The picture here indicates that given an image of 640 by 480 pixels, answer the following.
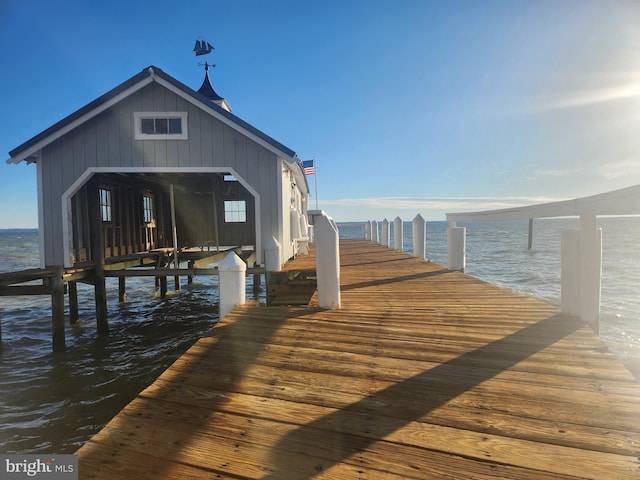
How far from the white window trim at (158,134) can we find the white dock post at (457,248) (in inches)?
297

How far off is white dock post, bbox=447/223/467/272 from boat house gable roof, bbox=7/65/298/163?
4574mm

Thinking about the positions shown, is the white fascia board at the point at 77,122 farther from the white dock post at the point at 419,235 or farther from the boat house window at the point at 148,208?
the white dock post at the point at 419,235

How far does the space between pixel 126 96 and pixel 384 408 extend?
10563mm

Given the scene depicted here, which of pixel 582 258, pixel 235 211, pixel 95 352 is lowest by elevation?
pixel 95 352

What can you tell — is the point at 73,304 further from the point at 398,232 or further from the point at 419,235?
the point at 398,232

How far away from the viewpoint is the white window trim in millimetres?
9742

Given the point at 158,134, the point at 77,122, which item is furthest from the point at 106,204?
the point at 158,134

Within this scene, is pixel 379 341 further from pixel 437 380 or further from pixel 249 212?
pixel 249 212

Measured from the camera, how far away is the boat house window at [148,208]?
50.8ft

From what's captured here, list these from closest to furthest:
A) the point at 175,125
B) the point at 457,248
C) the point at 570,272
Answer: the point at 570,272 → the point at 457,248 → the point at 175,125

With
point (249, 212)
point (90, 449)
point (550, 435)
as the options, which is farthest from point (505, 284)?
point (90, 449)

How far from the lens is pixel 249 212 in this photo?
55.2 feet

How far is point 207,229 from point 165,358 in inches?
352

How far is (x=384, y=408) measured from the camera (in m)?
2.43
